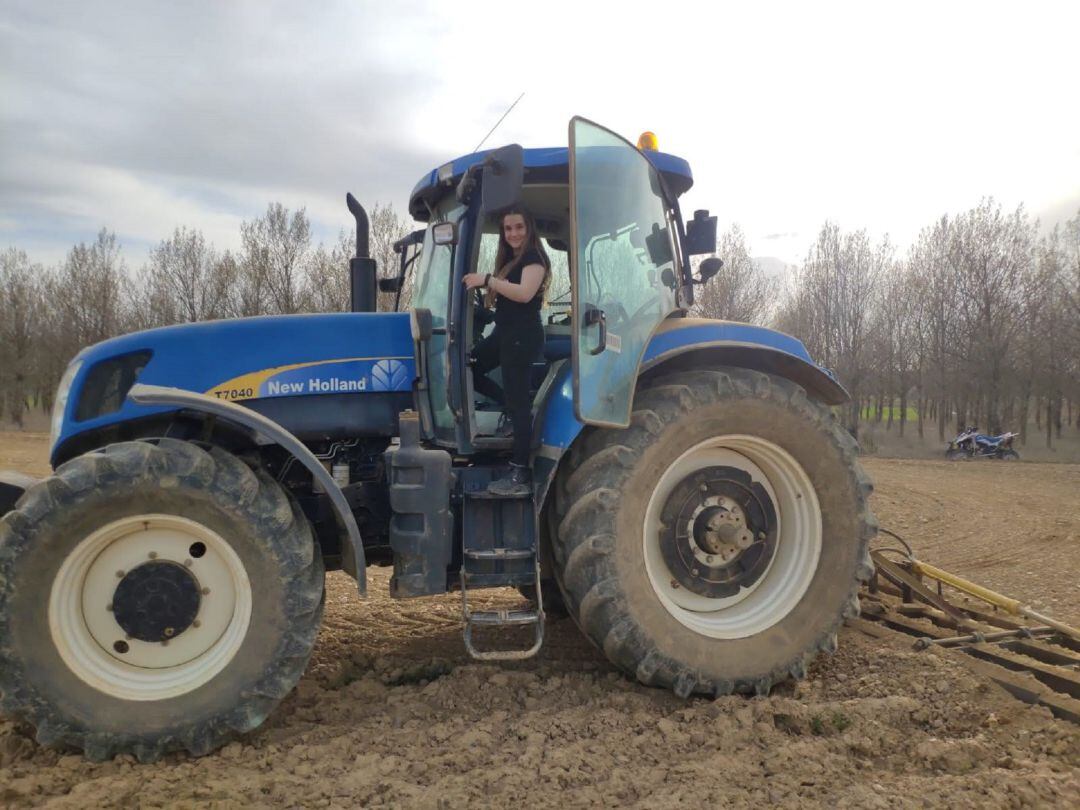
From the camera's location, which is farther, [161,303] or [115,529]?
[161,303]

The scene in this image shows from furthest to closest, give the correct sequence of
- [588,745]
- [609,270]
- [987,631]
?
[987,631], [609,270], [588,745]

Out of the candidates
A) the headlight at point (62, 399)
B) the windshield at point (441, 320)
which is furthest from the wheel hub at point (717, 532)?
the headlight at point (62, 399)

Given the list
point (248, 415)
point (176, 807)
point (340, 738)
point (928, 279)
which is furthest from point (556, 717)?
point (928, 279)

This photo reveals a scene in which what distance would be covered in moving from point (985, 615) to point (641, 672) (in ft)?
7.18

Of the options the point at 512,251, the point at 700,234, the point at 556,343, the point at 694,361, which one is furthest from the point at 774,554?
the point at 512,251

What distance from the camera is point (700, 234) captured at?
3914mm

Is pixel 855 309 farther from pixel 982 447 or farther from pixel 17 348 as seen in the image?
pixel 17 348

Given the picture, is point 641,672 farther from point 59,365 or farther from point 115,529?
point 59,365

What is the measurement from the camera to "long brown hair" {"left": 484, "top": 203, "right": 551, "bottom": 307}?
11.1ft

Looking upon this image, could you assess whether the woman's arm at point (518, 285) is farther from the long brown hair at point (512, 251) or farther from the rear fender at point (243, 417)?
the rear fender at point (243, 417)

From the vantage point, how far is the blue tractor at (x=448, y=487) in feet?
9.14

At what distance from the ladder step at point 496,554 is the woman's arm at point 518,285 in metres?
1.12

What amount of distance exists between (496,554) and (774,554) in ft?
4.49

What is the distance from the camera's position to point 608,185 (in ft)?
11.0
